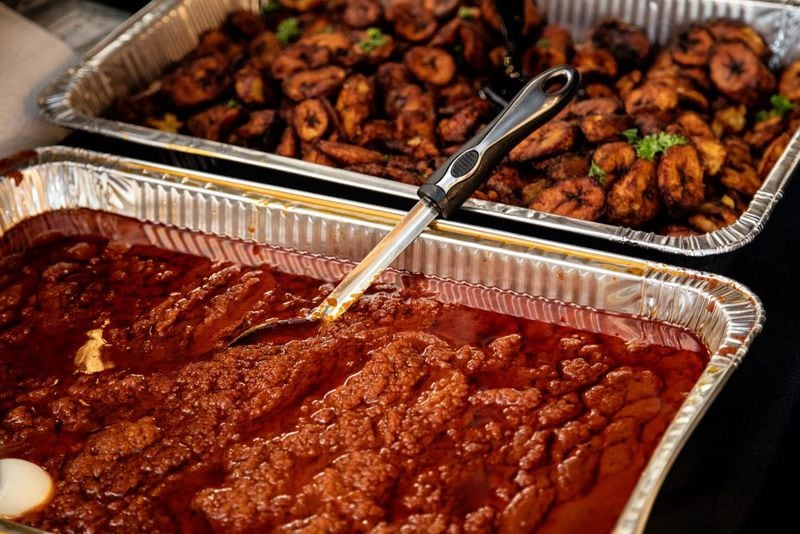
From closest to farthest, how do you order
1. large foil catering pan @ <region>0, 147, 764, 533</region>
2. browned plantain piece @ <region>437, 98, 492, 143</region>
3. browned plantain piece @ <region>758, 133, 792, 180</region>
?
1. large foil catering pan @ <region>0, 147, 764, 533</region>
2. browned plantain piece @ <region>758, 133, 792, 180</region>
3. browned plantain piece @ <region>437, 98, 492, 143</region>

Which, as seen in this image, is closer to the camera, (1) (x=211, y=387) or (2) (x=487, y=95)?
(1) (x=211, y=387)

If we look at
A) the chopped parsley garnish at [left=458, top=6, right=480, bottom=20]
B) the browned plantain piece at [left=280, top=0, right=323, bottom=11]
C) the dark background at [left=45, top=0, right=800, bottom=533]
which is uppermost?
the chopped parsley garnish at [left=458, top=6, right=480, bottom=20]

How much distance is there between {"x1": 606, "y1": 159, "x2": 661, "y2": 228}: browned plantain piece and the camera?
8.11ft

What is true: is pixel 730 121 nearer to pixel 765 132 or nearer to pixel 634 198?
pixel 765 132

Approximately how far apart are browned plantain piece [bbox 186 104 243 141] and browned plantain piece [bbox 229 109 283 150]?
0.04 metres

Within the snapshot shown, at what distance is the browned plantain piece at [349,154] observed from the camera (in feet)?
8.96

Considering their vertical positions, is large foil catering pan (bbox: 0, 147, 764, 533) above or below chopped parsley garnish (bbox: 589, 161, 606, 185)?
below

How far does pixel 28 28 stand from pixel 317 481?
2.26 meters

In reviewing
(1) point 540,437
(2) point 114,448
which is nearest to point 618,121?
(1) point 540,437

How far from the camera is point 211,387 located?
84.5 inches

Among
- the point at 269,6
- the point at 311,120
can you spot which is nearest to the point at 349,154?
the point at 311,120

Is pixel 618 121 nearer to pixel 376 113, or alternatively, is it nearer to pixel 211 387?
pixel 376 113

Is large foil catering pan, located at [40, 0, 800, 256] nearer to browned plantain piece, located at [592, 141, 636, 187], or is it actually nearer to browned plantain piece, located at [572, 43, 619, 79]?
browned plantain piece, located at [592, 141, 636, 187]

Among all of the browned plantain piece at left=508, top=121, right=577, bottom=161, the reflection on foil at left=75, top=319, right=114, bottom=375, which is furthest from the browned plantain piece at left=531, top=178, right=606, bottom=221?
the reflection on foil at left=75, top=319, right=114, bottom=375
